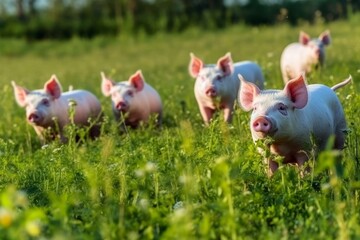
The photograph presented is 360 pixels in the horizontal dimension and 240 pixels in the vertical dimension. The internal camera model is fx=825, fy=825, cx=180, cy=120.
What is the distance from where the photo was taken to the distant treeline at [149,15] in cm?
2755

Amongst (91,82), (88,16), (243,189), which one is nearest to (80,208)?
(243,189)

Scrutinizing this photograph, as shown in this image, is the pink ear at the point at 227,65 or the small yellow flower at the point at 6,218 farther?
the pink ear at the point at 227,65

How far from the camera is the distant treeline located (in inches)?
1085

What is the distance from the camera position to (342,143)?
18.5ft

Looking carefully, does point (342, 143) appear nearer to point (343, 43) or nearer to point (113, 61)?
point (343, 43)

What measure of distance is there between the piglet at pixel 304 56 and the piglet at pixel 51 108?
314 centimetres

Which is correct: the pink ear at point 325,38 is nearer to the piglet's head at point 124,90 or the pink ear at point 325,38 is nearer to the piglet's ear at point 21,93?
the piglet's head at point 124,90

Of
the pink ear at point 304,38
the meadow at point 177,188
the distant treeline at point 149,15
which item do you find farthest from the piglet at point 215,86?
the distant treeline at point 149,15

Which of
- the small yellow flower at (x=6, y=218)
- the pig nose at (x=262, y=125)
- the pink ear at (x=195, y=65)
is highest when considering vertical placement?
the small yellow flower at (x=6, y=218)

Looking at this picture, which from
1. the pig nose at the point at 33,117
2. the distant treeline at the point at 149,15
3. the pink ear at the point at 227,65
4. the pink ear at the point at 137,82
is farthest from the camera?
the distant treeline at the point at 149,15

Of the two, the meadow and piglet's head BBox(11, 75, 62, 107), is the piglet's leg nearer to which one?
the meadow

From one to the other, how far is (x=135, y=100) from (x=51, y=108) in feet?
3.13

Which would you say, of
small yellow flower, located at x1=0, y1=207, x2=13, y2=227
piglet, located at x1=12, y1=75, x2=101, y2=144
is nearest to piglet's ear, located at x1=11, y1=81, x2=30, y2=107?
piglet, located at x1=12, y1=75, x2=101, y2=144

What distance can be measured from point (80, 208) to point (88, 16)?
28.4 meters
